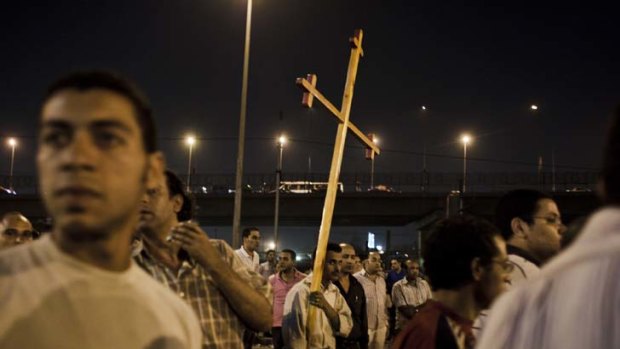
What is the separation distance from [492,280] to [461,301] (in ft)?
0.68

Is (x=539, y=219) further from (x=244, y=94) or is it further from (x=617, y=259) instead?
(x=244, y=94)

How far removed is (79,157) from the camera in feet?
5.24

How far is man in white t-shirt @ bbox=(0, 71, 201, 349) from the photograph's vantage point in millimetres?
1577

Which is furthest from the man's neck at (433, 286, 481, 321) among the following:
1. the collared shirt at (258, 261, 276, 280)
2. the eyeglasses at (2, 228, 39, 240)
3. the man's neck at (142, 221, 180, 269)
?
the collared shirt at (258, 261, 276, 280)

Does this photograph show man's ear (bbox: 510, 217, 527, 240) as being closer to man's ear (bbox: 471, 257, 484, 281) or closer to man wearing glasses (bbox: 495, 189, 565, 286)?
man wearing glasses (bbox: 495, 189, 565, 286)

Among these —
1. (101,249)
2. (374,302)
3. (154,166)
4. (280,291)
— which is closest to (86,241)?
(101,249)

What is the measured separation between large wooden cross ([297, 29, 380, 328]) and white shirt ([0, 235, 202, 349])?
5667mm

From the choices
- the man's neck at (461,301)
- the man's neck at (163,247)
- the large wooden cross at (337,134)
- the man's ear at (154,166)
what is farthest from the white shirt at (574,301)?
the large wooden cross at (337,134)

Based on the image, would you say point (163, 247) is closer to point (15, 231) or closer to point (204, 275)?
point (204, 275)


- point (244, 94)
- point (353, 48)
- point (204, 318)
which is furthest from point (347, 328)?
point (244, 94)

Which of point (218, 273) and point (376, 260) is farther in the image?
point (376, 260)

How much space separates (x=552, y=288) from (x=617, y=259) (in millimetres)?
132

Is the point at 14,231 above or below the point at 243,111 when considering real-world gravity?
below

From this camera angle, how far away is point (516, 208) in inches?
188
